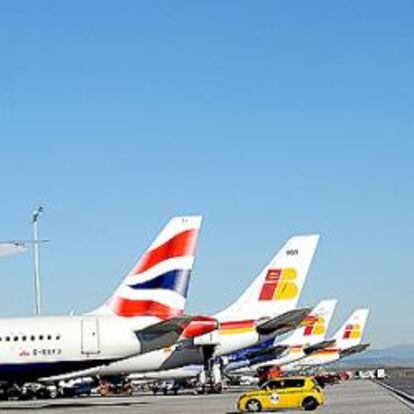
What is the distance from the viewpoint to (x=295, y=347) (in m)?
103

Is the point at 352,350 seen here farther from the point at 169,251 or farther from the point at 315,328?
the point at 169,251

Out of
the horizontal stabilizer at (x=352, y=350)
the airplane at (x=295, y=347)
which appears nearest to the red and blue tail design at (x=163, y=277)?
the airplane at (x=295, y=347)

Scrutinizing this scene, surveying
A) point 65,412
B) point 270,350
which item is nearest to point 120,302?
point 65,412

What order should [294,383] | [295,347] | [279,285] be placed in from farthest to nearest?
[295,347], [279,285], [294,383]

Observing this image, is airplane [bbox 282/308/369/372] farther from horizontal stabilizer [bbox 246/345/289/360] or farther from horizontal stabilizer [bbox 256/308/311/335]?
horizontal stabilizer [bbox 256/308/311/335]

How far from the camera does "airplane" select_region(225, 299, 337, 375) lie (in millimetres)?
84500

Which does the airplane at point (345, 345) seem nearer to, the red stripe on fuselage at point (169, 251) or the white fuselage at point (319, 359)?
the white fuselage at point (319, 359)

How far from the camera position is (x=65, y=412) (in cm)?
4709

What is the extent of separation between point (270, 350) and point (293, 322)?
1993 centimetres

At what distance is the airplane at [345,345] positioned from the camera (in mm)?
116688

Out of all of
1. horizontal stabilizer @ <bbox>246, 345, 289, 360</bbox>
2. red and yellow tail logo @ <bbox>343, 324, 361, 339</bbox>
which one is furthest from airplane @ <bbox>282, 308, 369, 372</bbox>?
horizontal stabilizer @ <bbox>246, 345, 289, 360</bbox>

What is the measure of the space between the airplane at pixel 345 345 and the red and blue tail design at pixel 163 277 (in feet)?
205

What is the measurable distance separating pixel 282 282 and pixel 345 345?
49.0m

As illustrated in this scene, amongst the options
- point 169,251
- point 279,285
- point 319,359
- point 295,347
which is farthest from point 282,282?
point 319,359
